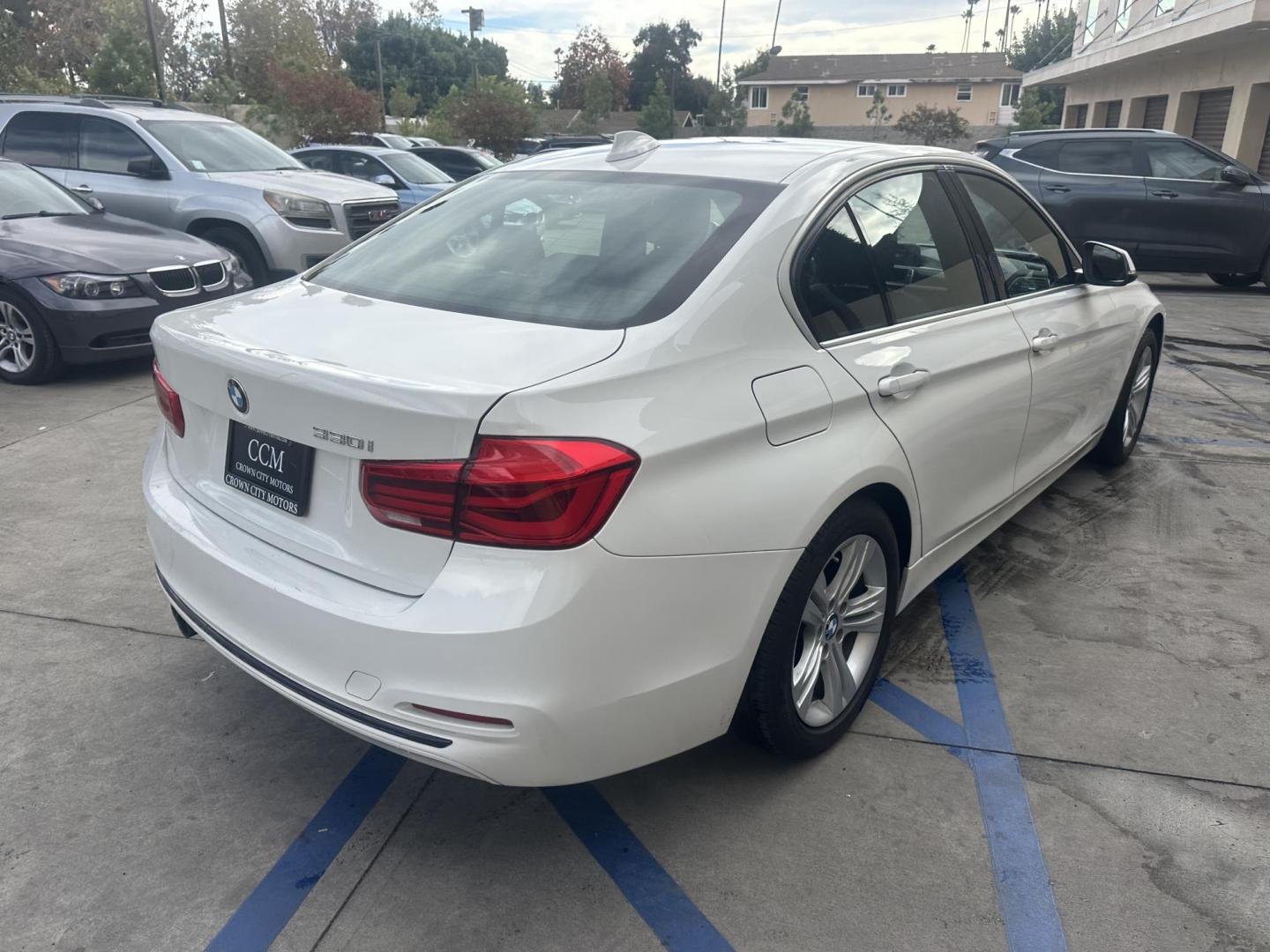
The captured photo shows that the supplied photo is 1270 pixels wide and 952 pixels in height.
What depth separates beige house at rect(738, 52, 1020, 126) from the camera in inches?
2771

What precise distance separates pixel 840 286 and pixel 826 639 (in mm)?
979

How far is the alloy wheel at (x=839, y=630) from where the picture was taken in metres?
2.74

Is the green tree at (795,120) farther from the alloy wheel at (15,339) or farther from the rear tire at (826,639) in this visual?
the rear tire at (826,639)

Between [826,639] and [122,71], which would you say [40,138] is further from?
[122,71]

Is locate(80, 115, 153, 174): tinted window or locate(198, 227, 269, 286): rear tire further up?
locate(80, 115, 153, 174): tinted window

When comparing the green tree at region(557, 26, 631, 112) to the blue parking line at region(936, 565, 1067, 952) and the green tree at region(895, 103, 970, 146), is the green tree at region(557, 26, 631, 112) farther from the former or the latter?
the blue parking line at region(936, 565, 1067, 952)

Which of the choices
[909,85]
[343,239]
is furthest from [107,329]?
[909,85]

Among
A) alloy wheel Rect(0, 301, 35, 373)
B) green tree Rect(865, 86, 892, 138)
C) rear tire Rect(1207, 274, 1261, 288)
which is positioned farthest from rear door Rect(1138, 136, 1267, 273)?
green tree Rect(865, 86, 892, 138)

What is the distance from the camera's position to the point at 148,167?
8.99m

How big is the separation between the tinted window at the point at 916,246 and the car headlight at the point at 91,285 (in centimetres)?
552

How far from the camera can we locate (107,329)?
6656 millimetres

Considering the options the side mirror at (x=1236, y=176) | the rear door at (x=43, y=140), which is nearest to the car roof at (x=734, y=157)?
the rear door at (x=43, y=140)

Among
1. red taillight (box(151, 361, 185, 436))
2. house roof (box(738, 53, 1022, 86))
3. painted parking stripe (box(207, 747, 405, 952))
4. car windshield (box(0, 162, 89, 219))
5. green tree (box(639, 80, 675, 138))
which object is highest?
house roof (box(738, 53, 1022, 86))

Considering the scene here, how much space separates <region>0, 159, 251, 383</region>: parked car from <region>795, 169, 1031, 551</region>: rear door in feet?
16.6
